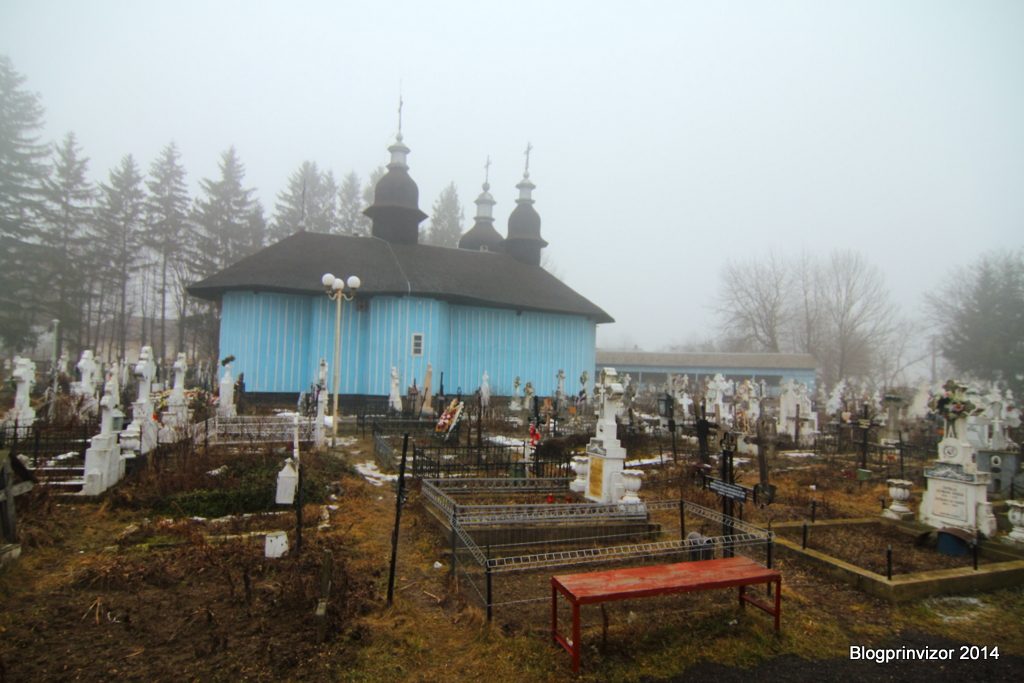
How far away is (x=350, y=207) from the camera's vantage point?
5394cm

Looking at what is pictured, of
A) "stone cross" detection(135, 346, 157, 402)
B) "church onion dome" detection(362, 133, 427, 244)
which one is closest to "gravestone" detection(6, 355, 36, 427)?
"stone cross" detection(135, 346, 157, 402)

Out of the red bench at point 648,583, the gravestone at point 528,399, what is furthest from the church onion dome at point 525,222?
the red bench at point 648,583

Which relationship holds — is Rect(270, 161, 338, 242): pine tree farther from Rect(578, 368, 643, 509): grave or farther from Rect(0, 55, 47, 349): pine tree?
Rect(578, 368, 643, 509): grave

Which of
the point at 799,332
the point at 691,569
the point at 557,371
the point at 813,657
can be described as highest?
the point at 799,332

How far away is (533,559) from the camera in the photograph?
6566mm

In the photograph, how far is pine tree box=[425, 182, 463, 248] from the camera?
5767cm

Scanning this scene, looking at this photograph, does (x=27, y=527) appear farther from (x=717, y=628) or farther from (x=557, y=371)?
(x=557, y=371)

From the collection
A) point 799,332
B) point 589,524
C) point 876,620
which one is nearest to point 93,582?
point 589,524

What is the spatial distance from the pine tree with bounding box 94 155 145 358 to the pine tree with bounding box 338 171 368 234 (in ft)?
56.6

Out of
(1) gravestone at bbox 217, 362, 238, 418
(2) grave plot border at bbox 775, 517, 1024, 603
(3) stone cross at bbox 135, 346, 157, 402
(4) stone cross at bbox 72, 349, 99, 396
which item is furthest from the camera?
(4) stone cross at bbox 72, 349, 99, 396

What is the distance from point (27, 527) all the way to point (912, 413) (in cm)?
2896

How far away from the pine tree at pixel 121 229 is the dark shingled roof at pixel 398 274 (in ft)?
54.7

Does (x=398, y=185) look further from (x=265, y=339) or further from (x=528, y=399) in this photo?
(x=528, y=399)

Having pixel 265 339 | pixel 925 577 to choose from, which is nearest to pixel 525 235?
pixel 265 339
